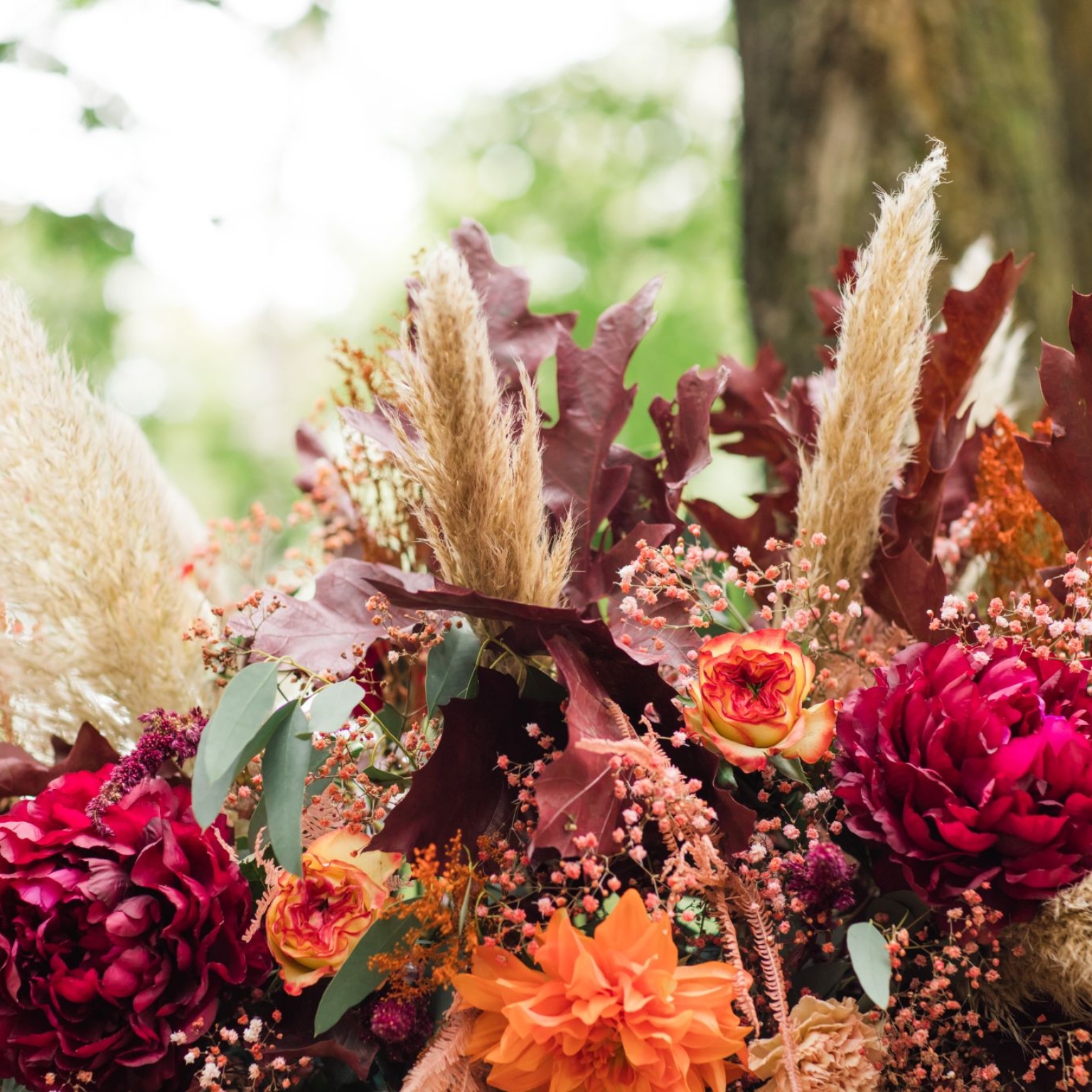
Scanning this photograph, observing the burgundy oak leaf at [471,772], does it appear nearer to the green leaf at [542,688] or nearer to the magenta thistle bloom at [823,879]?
the green leaf at [542,688]

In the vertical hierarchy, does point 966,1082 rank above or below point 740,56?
below

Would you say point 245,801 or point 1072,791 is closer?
point 1072,791

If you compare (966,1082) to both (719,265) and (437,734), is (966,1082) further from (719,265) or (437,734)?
(719,265)

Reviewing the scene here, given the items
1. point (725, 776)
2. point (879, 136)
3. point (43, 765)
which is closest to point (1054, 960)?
point (725, 776)

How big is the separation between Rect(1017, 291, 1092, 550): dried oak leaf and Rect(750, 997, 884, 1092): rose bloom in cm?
36

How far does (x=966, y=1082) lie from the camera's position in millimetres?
631

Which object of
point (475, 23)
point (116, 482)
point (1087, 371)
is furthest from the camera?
point (475, 23)

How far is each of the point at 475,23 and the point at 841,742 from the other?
6566 mm

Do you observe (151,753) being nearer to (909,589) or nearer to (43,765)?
(43,765)

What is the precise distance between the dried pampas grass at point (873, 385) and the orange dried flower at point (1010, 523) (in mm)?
122

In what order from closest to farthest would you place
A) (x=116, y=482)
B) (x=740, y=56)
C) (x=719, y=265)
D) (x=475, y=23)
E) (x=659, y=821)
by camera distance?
(x=659, y=821), (x=116, y=482), (x=740, y=56), (x=719, y=265), (x=475, y=23)

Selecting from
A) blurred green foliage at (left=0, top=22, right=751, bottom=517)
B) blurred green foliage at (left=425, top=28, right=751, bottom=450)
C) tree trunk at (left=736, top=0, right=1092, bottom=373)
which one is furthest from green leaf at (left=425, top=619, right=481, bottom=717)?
blurred green foliage at (left=425, top=28, right=751, bottom=450)

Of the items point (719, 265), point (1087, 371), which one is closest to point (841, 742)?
point (1087, 371)

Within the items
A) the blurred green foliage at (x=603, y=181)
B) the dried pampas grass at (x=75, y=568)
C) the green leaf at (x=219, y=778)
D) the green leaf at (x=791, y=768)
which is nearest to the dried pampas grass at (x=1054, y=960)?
the green leaf at (x=791, y=768)
